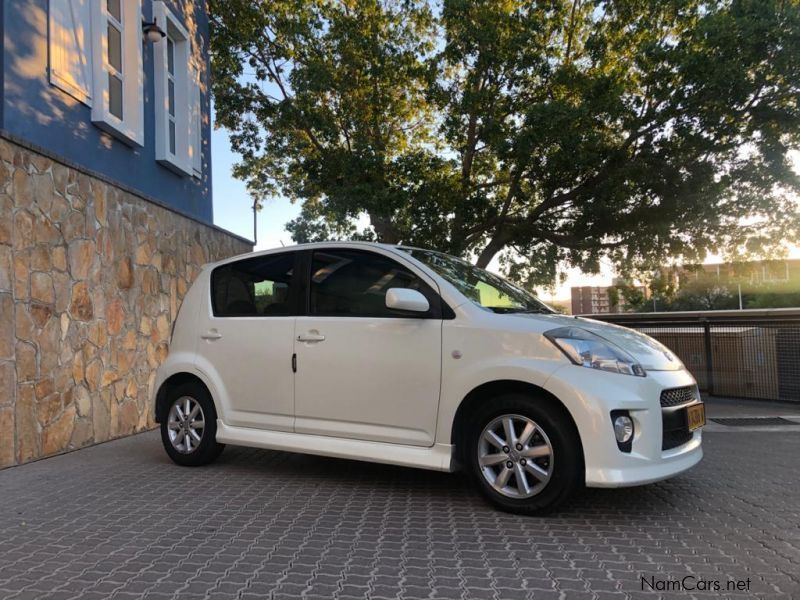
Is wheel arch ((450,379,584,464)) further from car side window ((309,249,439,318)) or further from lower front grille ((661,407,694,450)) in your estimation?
car side window ((309,249,439,318))

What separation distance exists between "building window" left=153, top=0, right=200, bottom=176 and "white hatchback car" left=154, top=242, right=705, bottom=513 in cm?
531

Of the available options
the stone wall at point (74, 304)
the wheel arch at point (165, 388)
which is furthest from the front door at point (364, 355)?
the stone wall at point (74, 304)

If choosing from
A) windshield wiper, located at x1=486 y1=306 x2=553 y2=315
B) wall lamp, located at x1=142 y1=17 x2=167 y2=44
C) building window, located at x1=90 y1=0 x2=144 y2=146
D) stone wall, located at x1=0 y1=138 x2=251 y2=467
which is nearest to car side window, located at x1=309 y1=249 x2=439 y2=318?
windshield wiper, located at x1=486 y1=306 x2=553 y2=315

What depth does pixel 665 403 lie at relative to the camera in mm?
3881

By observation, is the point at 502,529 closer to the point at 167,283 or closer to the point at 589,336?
the point at 589,336

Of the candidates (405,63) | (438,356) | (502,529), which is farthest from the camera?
(405,63)

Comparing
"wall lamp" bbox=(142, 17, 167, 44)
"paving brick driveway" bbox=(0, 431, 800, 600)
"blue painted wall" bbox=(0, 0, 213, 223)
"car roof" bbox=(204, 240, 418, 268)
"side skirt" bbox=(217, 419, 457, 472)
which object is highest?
"wall lamp" bbox=(142, 17, 167, 44)

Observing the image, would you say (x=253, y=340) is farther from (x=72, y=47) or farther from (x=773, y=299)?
(x=773, y=299)

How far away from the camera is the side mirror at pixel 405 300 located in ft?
13.8

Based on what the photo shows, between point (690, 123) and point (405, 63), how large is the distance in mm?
5979

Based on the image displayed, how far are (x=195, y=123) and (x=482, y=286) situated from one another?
8.03 metres

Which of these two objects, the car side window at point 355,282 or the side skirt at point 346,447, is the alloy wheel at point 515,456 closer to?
the side skirt at point 346,447

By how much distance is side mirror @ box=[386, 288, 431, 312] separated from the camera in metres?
4.20

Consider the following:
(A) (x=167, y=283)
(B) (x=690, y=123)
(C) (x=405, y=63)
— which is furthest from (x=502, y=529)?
(C) (x=405, y=63)
